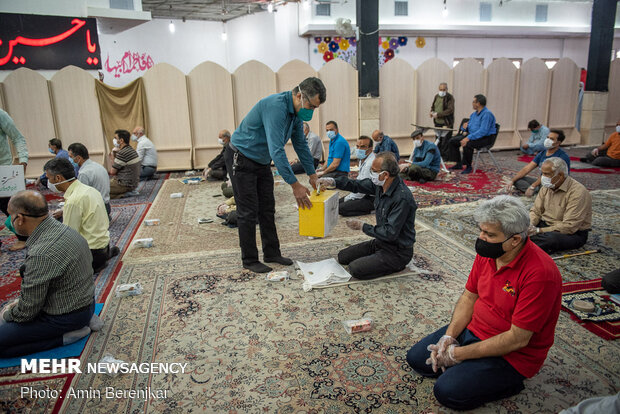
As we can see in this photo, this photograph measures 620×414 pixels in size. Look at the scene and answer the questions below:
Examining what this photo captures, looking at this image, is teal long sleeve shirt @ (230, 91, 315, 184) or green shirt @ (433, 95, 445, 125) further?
green shirt @ (433, 95, 445, 125)

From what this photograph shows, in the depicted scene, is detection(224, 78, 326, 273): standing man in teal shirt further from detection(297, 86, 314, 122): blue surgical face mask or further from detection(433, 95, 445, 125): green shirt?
detection(433, 95, 445, 125): green shirt

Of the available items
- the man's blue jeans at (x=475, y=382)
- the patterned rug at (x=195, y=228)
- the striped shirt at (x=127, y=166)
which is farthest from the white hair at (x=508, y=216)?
the striped shirt at (x=127, y=166)

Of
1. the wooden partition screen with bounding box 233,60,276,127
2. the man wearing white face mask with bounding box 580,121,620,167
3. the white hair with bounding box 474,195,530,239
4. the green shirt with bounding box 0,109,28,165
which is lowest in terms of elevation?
the man wearing white face mask with bounding box 580,121,620,167

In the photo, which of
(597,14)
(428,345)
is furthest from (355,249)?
(597,14)

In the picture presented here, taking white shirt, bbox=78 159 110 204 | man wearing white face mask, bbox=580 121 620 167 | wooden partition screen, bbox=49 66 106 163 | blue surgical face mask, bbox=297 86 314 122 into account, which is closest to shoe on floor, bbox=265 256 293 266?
blue surgical face mask, bbox=297 86 314 122

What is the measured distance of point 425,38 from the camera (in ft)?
56.0

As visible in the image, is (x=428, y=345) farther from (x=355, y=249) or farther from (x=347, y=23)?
(x=347, y=23)

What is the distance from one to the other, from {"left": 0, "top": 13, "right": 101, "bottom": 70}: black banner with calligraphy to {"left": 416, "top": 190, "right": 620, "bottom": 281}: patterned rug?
31.8 feet

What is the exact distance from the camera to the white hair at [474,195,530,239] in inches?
86.1

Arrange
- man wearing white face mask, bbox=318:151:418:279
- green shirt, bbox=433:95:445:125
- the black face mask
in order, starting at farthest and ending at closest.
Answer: green shirt, bbox=433:95:445:125
man wearing white face mask, bbox=318:151:418:279
the black face mask

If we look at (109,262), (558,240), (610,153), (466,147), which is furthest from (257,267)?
(610,153)

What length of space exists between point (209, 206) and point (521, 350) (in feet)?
18.3

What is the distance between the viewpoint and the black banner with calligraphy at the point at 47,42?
10297mm

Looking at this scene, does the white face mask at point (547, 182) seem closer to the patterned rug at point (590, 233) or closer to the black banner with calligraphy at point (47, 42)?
the patterned rug at point (590, 233)
